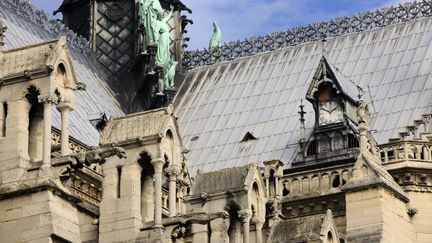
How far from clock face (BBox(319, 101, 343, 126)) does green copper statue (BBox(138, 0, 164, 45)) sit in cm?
927

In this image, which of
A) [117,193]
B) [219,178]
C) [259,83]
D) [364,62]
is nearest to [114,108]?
[259,83]

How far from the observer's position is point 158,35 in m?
58.1

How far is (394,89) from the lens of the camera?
5309 centimetres

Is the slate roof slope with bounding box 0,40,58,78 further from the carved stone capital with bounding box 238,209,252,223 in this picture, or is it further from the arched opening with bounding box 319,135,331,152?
the arched opening with bounding box 319,135,331,152

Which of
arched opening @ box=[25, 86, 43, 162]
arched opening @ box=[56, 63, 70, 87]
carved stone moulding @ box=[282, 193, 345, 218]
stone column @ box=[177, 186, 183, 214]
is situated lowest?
arched opening @ box=[25, 86, 43, 162]

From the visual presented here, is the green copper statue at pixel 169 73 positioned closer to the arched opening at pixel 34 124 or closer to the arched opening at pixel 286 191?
the arched opening at pixel 286 191

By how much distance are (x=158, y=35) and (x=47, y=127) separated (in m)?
27.0

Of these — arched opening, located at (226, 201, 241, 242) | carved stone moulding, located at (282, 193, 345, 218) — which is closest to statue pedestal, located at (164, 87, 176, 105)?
carved stone moulding, located at (282, 193, 345, 218)

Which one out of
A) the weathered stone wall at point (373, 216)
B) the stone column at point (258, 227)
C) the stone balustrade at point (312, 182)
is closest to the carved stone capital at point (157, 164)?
the stone column at point (258, 227)

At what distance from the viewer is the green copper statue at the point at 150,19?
191 ft

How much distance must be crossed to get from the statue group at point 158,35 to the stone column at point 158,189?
2428 centimetres

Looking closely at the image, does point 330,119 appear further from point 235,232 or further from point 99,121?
point 235,232

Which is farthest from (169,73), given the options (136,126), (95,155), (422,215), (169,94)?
(95,155)

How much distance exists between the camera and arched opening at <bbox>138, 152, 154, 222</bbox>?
1310 inches
